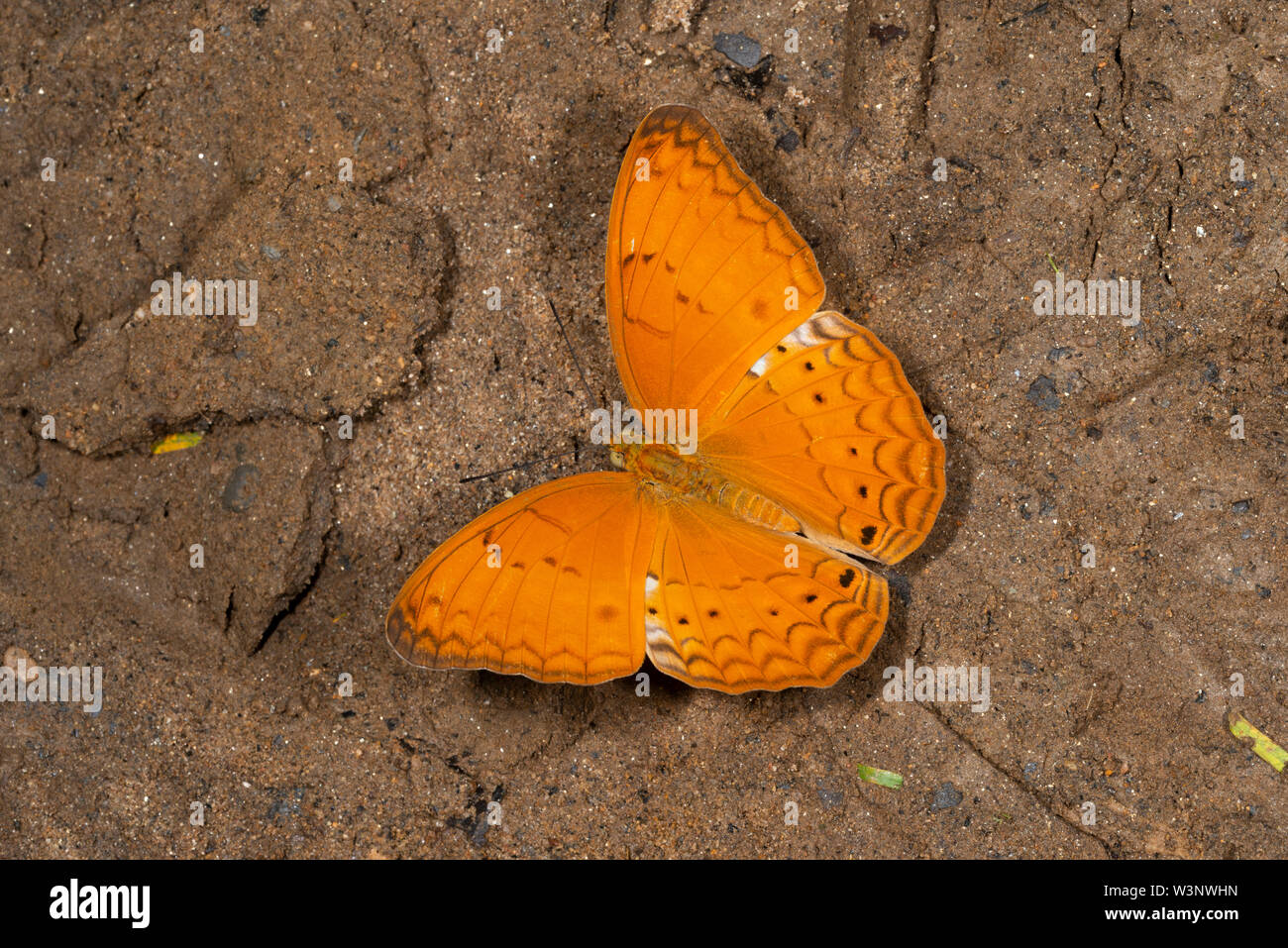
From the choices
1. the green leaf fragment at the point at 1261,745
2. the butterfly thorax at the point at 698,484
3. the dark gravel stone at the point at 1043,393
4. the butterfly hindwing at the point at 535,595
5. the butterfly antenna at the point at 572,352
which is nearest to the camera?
the butterfly hindwing at the point at 535,595

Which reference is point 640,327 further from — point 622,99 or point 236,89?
point 236,89

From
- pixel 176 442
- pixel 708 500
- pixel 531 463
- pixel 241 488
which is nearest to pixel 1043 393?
pixel 708 500

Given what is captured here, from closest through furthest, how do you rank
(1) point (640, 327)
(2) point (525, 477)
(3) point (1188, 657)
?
(1) point (640, 327)
(3) point (1188, 657)
(2) point (525, 477)

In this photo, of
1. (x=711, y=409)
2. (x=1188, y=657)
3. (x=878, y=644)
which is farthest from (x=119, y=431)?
(x=1188, y=657)

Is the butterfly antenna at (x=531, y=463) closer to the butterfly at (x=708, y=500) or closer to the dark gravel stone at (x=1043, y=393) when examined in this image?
the butterfly at (x=708, y=500)

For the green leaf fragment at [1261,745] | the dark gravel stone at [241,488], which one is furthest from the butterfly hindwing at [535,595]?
the green leaf fragment at [1261,745]

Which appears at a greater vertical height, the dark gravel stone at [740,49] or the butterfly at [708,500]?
the dark gravel stone at [740,49]

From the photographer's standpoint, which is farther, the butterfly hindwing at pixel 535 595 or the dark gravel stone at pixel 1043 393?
the dark gravel stone at pixel 1043 393
